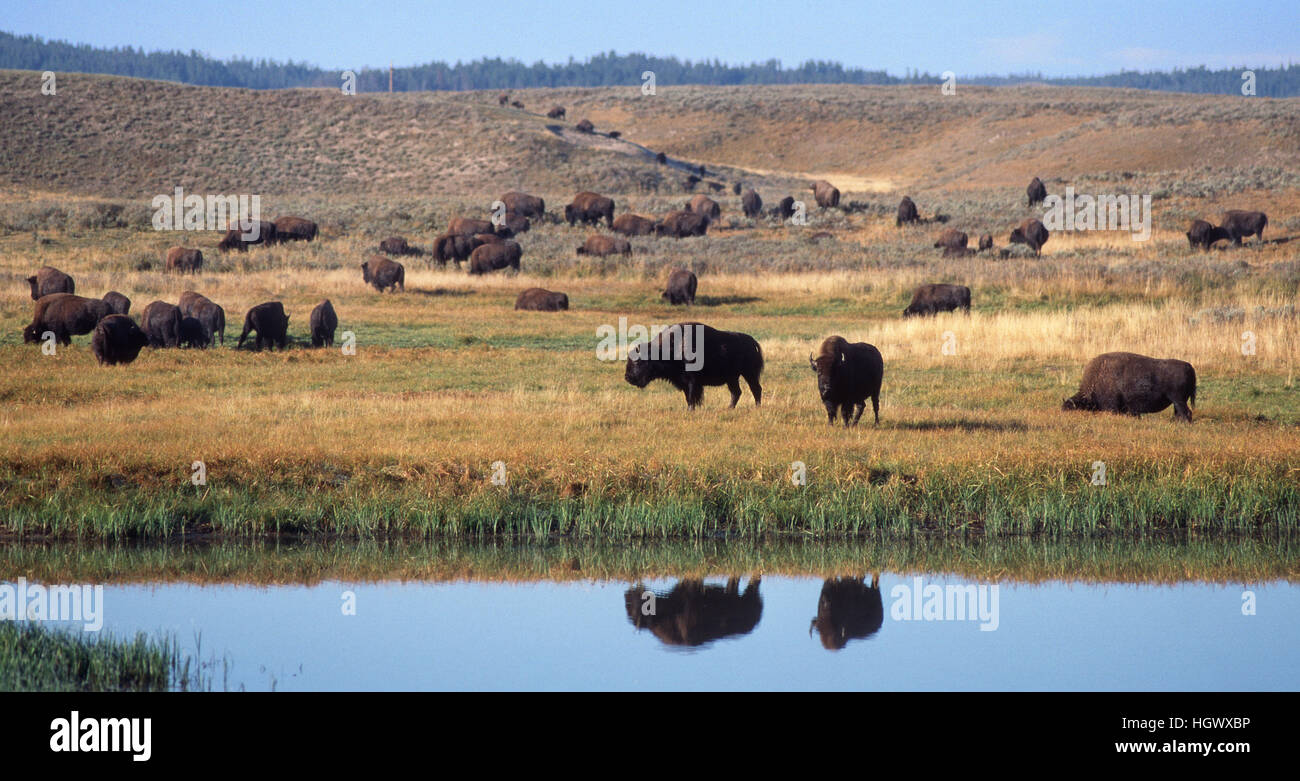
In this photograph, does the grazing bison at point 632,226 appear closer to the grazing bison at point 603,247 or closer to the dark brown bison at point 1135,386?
the grazing bison at point 603,247

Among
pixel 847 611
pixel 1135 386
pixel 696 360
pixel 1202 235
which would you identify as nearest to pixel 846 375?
pixel 696 360

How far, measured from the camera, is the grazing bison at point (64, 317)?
2384 cm

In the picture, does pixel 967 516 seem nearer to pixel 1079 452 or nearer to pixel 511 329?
pixel 1079 452

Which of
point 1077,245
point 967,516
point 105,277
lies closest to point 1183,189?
point 1077,245

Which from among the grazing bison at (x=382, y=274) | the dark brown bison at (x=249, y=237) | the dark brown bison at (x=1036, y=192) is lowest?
the grazing bison at (x=382, y=274)

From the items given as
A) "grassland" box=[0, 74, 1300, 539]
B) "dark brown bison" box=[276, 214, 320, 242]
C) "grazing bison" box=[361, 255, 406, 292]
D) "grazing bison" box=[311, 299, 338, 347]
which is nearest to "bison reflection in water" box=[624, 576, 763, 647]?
"grassland" box=[0, 74, 1300, 539]

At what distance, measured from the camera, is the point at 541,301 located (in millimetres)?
33719

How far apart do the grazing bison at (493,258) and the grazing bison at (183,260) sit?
27.3 ft

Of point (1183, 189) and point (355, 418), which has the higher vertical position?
point (1183, 189)

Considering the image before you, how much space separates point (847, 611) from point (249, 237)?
3876 centimetres

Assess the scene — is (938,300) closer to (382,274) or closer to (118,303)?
(382,274)

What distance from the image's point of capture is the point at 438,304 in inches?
1340

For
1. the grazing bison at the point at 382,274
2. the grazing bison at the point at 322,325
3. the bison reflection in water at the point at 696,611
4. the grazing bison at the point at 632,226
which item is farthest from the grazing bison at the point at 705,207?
the bison reflection in water at the point at 696,611
